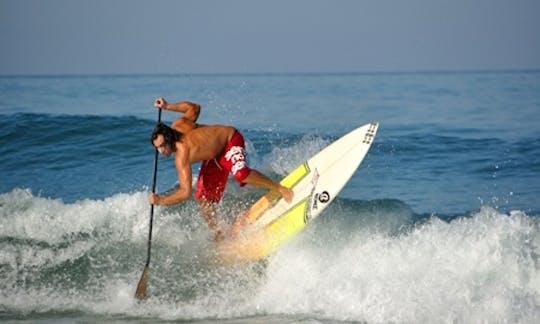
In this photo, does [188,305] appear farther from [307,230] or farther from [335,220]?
[335,220]

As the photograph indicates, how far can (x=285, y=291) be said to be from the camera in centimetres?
674

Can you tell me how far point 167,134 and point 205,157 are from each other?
60cm

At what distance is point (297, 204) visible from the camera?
25.0 ft

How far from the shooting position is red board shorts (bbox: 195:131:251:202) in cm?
737

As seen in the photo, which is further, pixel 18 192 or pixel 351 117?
pixel 351 117

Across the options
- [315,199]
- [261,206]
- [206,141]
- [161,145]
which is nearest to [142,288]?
[161,145]

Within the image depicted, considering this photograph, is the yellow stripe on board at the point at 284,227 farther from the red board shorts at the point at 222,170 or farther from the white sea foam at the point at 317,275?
the red board shorts at the point at 222,170

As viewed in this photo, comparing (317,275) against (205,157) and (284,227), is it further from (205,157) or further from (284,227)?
(205,157)

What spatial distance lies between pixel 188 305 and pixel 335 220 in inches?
105

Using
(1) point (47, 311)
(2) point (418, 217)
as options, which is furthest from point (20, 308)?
(2) point (418, 217)

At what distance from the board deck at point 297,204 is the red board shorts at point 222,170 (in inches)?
17.3

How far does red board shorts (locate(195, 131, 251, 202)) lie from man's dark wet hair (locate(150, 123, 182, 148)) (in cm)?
68

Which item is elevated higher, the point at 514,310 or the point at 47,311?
the point at 514,310

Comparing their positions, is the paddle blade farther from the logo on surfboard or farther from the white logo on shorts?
the logo on surfboard
